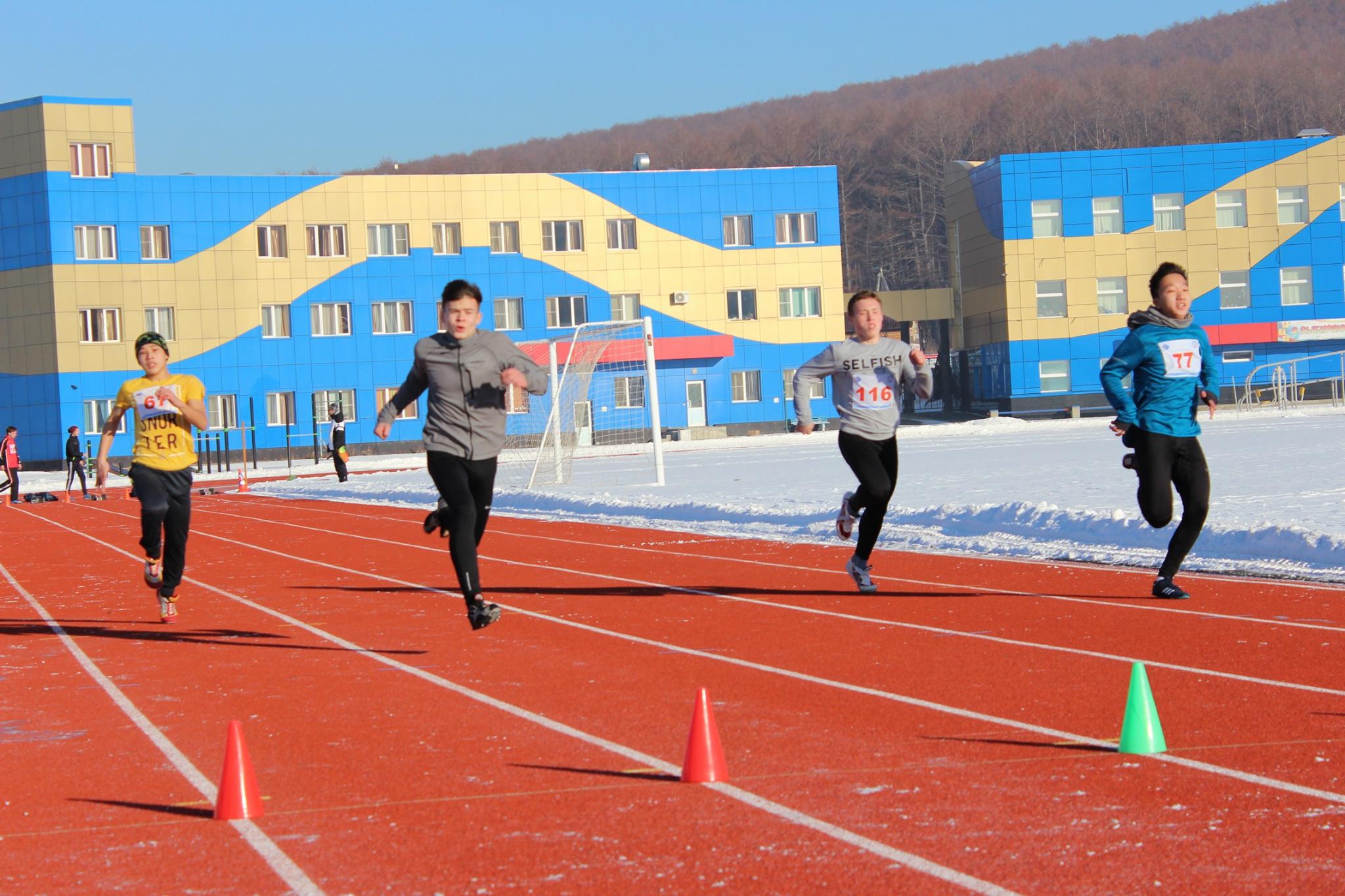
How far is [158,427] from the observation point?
1030cm

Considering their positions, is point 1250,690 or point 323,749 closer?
point 323,749

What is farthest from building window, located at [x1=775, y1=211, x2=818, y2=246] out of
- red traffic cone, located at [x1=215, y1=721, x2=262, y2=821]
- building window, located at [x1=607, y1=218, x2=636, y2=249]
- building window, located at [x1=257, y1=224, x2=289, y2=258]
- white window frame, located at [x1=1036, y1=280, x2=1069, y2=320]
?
red traffic cone, located at [x1=215, y1=721, x2=262, y2=821]

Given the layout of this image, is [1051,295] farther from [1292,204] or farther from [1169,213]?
[1292,204]

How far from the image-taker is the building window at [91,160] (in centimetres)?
6209

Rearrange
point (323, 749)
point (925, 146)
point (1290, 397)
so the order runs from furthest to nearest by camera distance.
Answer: point (925, 146)
point (1290, 397)
point (323, 749)

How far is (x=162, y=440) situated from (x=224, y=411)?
2210 inches

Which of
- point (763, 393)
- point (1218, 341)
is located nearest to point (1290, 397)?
point (1218, 341)

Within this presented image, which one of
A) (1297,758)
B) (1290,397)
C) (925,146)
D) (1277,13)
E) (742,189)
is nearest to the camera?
(1297,758)

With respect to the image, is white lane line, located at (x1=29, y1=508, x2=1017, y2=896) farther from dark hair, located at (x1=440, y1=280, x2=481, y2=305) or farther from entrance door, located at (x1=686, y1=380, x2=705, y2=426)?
entrance door, located at (x1=686, y1=380, x2=705, y2=426)

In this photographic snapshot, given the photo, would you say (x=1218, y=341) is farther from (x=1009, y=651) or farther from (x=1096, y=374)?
(x=1009, y=651)

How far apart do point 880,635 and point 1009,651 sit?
3.12 feet

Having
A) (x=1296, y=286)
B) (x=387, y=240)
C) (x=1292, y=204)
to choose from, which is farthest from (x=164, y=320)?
(x=1292, y=204)

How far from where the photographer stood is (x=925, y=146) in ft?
461

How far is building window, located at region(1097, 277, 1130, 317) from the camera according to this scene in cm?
7138
